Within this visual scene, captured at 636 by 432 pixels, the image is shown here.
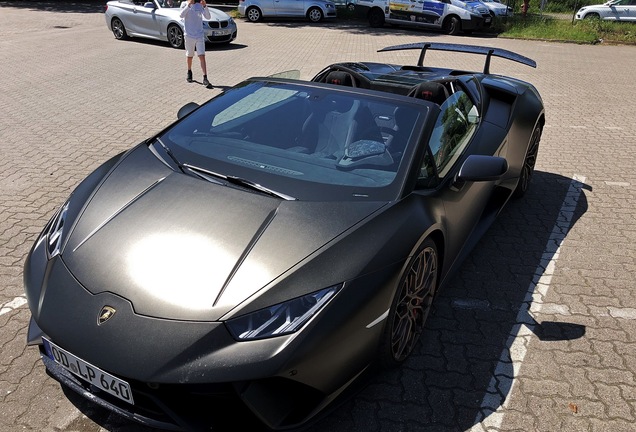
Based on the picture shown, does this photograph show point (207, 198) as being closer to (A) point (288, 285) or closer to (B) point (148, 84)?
(A) point (288, 285)

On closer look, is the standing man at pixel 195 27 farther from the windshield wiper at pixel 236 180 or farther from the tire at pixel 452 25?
the tire at pixel 452 25

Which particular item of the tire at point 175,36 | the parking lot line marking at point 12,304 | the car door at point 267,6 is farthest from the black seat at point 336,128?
the car door at point 267,6

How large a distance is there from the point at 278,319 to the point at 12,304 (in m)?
2.11

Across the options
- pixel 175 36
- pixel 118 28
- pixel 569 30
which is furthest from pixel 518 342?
pixel 569 30

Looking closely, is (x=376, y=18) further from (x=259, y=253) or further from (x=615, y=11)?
(x=259, y=253)

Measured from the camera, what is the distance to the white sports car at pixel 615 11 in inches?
797

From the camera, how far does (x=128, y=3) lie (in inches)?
581

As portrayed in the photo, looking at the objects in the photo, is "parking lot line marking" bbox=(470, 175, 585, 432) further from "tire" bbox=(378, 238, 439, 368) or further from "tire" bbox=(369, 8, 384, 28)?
"tire" bbox=(369, 8, 384, 28)

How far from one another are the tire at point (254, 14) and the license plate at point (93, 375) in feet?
62.7

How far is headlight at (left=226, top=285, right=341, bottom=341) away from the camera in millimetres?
2199

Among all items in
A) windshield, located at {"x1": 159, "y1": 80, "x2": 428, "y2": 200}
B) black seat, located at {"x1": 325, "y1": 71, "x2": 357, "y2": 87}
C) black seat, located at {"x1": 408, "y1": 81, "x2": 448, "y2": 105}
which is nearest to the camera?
windshield, located at {"x1": 159, "y1": 80, "x2": 428, "y2": 200}

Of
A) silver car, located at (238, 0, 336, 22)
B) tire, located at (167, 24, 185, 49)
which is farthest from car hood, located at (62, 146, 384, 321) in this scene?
silver car, located at (238, 0, 336, 22)

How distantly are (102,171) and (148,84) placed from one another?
7233mm

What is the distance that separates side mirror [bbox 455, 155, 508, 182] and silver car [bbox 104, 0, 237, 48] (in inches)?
463
